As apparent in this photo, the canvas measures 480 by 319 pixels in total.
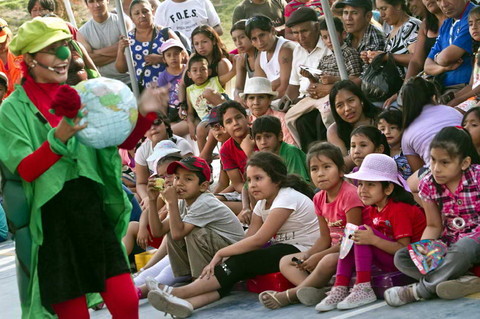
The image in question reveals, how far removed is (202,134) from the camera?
8867 millimetres

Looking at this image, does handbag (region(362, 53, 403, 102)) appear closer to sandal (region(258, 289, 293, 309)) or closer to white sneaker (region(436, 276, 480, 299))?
sandal (region(258, 289, 293, 309))


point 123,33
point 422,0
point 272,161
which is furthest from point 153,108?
point 123,33

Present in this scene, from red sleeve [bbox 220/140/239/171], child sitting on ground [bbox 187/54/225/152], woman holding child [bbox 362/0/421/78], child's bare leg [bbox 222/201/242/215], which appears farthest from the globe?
child sitting on ground [bbox 187/54/225/152]

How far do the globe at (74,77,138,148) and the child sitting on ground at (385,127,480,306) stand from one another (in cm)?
185

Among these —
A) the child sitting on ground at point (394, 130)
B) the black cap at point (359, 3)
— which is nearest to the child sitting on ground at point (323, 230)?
the child sitting on ground at point (394, 130)

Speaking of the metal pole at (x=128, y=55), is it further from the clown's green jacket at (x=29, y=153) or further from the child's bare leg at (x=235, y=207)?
the clown's green jacket at (x=29, y=153)

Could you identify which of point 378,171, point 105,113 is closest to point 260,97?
point 378,171

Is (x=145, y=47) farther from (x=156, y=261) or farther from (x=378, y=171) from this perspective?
(x=378, y=171)

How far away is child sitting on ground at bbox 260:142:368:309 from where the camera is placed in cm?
532

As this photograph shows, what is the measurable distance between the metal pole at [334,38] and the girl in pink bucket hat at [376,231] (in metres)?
2.09

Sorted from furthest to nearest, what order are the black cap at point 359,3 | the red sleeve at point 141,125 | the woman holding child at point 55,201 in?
the black cap at point 359,3 < the red sleeve at point 141,125 < the woman holding child at point 55,201

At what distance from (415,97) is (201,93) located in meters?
3.32

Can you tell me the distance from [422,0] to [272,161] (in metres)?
2.31

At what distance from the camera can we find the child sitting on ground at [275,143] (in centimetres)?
675
